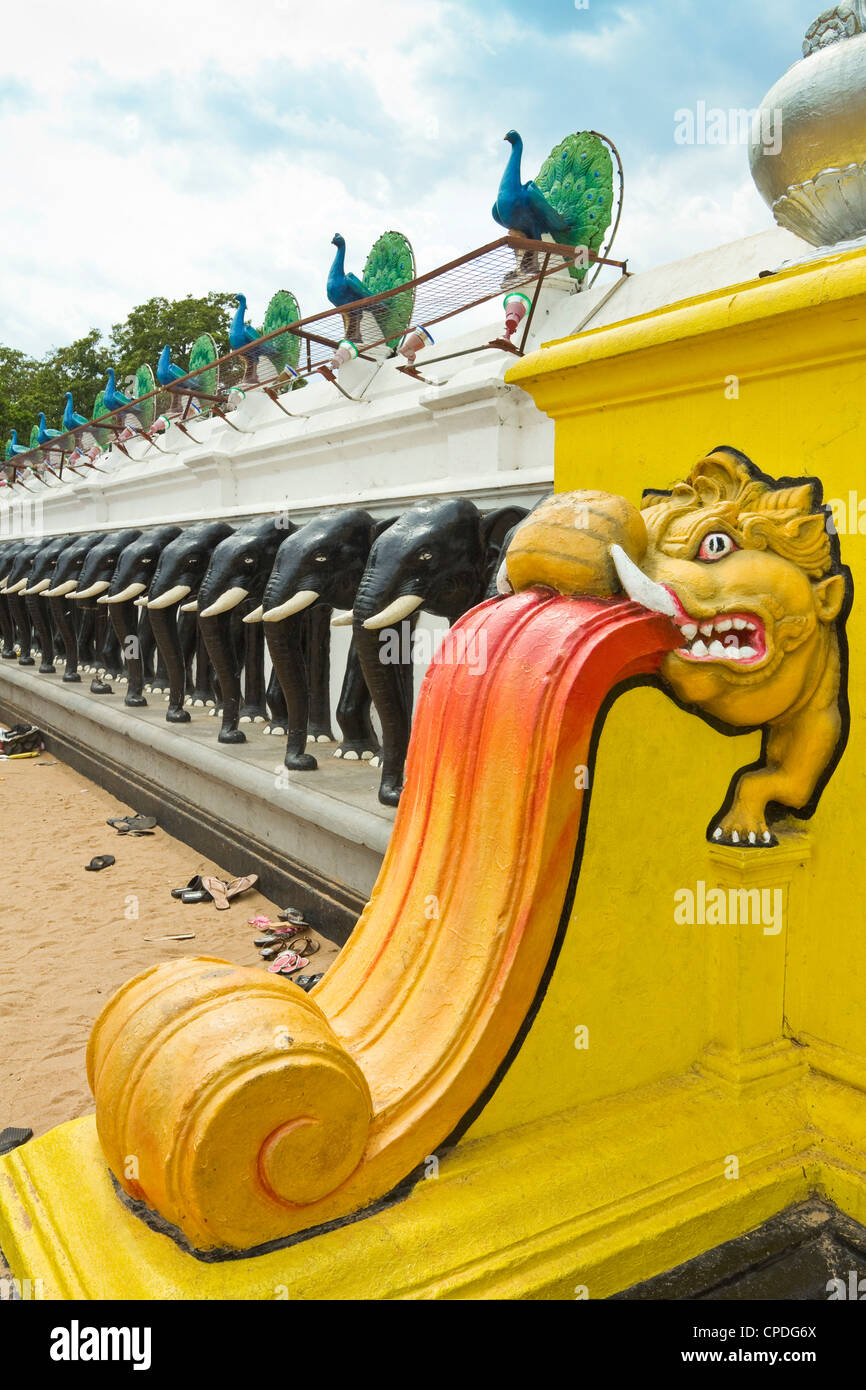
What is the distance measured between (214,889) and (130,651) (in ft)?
10.3

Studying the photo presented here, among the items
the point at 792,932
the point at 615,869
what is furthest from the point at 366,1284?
the point at 792,932

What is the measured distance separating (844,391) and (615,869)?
3.01 ft

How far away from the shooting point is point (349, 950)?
202 cm

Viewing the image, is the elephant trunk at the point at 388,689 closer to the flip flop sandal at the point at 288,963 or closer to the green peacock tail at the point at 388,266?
the flip flop sandal at the point at 288,963

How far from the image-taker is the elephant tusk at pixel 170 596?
6.50 meters

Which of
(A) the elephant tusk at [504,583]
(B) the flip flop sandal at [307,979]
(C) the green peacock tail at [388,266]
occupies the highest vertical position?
(C) the green peacock tail at [388,266]

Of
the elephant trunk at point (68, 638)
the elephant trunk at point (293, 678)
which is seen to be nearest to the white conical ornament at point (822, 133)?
the elephant trunk at point (293, 678)

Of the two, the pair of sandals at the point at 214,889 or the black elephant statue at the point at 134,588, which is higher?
the black elephant statue at the point at 134,588

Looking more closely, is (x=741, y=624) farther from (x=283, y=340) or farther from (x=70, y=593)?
(x=283, y=340)

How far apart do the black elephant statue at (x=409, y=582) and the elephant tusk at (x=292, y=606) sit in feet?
2.08

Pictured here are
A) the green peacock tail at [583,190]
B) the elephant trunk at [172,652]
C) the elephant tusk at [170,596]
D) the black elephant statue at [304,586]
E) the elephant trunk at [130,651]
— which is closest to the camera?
the black elephant statue at [304,586]

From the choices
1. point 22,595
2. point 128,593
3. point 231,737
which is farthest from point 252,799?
point 22,595

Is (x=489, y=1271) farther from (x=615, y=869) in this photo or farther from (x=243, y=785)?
(x=243, y=785)

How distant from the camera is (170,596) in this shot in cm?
654
